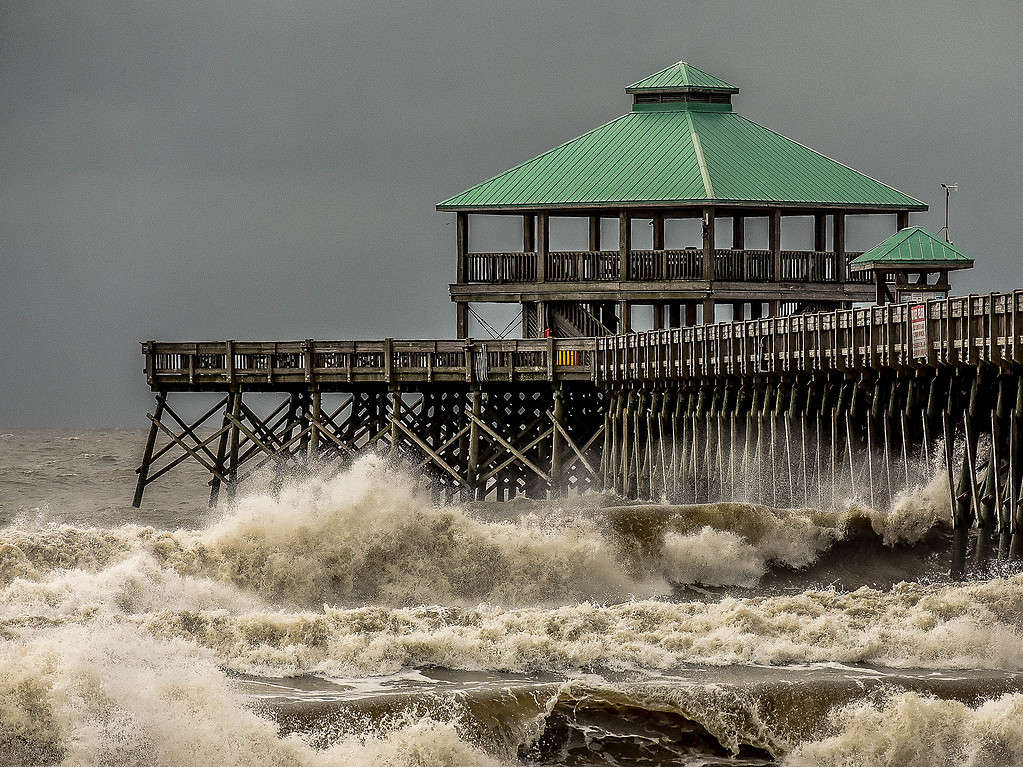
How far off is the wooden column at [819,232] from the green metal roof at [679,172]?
104 cm

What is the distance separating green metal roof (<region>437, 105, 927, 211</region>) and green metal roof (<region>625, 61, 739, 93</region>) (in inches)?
21.7

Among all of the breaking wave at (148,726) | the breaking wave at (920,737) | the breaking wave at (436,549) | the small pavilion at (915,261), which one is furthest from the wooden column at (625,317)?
the breaking wave at (148,726)

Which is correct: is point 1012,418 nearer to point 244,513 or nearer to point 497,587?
point 497,587

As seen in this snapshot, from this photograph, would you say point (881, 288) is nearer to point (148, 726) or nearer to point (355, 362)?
point (355, 362)

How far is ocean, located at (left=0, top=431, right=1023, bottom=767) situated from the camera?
1067 inches

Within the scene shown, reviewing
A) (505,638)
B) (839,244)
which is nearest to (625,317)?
(839,244)

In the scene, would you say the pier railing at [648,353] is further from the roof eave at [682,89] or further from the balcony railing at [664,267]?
the roof eave at [682,89]

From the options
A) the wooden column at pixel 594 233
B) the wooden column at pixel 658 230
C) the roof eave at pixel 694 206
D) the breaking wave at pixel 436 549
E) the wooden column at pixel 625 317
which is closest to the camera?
the breaking wave at pixel 436 549

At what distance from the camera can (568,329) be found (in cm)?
5859

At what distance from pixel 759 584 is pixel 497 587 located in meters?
4.78

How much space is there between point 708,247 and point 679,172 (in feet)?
8.09

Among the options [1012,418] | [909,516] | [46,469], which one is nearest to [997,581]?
[1012,418]

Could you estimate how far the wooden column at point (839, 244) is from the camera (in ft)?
191

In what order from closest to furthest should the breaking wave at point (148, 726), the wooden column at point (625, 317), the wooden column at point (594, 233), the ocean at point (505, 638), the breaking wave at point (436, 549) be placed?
the breaking wave at point (148, 726), the ocean at point (505, 638), the breaking wave at point (436, 549), the wooden column at point (625, 317), the wooden column at point (594, 233)
